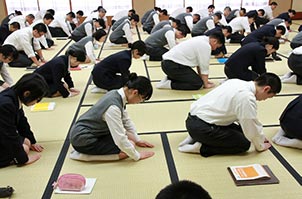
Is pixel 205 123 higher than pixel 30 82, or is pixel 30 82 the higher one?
pixel 30 82

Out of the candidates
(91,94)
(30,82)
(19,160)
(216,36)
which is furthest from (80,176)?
(216,36)

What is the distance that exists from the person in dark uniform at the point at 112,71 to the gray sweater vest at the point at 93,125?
70.6 inches

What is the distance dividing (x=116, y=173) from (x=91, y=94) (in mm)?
2151

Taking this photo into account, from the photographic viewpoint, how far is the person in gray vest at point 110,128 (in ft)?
8.52

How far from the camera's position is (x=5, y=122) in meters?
2.57

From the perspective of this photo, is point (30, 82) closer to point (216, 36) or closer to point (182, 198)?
point (182, 198)

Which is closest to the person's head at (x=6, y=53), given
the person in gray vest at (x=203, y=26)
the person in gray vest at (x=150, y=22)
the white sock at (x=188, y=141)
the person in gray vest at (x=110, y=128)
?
the person in gray vest at (x=110, y=128)

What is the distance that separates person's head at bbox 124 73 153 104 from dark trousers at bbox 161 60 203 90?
2075 mm

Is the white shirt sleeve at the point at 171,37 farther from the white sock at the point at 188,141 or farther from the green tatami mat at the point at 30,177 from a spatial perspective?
the green tatami mat at the point at 30,177

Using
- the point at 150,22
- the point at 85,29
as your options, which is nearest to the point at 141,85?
the point at 85,29

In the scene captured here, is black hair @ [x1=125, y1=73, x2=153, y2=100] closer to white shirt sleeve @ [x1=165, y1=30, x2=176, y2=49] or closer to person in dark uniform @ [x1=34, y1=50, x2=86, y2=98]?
person in dark uniform @ [x1=34, y1=50, x2=86, y2=98]

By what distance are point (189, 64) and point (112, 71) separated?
1015mm

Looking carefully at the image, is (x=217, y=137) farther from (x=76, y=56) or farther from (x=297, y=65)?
(x=297, y=65)

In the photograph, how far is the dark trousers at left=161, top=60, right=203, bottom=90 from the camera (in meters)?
4.63
